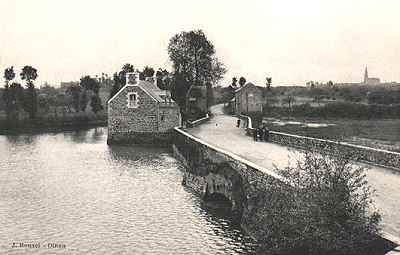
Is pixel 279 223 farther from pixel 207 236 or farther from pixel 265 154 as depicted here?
pixel 265 154

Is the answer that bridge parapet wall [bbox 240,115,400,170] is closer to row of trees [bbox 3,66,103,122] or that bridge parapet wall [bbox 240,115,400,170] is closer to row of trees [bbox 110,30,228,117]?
row of trees [bbox 110,30,228,117]

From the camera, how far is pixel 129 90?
4775cm

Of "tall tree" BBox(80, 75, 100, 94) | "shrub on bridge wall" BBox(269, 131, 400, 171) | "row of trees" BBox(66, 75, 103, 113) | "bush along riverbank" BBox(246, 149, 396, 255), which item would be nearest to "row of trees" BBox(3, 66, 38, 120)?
Result: "row of trees" BBox(66, 75, 103, 113)

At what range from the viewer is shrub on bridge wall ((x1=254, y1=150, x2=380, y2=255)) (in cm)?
1092

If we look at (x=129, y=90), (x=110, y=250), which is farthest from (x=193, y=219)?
(x=129, y=90)

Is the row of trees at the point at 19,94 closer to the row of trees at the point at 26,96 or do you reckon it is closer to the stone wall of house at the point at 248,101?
the row of trees at the point at 26,96

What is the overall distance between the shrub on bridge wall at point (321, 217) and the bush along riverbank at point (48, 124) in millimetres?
62848

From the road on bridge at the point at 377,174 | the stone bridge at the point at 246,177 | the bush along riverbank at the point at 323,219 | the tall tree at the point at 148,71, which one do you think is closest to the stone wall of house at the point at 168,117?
the stone bridge at the point at 246,177

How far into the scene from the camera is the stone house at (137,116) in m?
47.6

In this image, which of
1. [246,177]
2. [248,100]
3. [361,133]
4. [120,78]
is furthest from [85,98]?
[246,177]

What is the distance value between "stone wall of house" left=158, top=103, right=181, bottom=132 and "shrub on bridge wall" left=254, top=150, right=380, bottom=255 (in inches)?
1402

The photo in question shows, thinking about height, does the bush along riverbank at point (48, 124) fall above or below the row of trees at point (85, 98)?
below

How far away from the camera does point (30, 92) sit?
273 ft

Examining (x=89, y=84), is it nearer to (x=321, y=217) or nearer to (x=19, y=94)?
(x=19, y=94)
